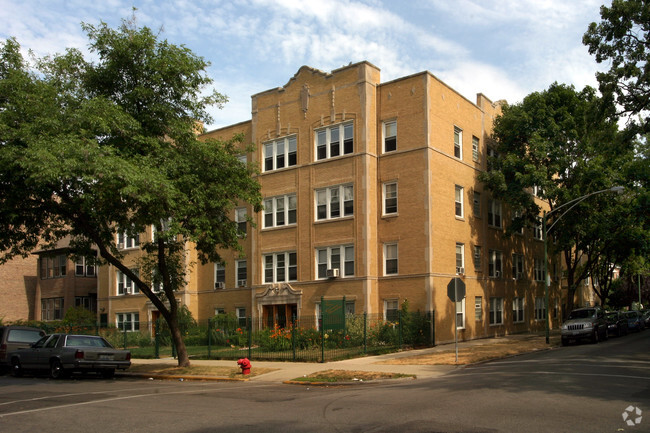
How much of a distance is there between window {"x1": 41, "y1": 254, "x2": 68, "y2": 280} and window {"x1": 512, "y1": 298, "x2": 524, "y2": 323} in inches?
1400

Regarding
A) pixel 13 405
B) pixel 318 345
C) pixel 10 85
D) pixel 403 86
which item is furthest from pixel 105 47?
pixel 403 86

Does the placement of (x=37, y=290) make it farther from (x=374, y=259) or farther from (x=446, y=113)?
(x=446, y=113)

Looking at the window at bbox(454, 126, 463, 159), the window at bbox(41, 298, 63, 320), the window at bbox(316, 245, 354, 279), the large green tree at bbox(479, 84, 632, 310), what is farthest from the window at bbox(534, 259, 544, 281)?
the window at bbox(41, 298, 63, 320)

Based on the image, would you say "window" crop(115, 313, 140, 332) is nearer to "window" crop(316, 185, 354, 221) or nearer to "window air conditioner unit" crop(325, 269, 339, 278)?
"window air conditioner unit" crop(325, 269, 339, 278)

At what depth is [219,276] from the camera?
39.6 metres

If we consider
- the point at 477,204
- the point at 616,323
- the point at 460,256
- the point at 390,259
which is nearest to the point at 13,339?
the point at 390,259

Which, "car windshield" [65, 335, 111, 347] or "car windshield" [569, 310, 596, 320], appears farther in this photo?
"car windshield" [569, 310, 596, 320]

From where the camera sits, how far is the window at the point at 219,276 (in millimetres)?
39084

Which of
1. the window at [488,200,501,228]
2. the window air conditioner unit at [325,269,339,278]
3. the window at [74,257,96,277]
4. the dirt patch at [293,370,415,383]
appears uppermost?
the window at [488,200,501,228]

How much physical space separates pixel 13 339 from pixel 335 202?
16.9 m

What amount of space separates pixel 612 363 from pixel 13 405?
54.5 feet

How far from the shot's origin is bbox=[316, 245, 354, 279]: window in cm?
3253

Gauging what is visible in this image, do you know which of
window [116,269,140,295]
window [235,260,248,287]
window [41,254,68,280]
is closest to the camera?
window [235,260,248,287]

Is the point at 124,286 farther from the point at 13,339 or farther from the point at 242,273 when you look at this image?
the point at 13,339
